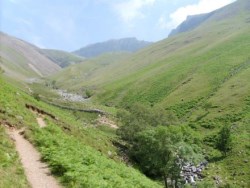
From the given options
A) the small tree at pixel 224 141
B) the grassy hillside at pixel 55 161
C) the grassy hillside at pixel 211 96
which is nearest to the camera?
the grassy hillside at pixel 55 161

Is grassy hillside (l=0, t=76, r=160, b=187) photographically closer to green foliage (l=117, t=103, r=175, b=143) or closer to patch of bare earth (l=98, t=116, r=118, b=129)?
green foliage (l=117, t=103, r=175, b=143)

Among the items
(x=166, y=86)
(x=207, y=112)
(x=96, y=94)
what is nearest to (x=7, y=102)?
(x=207, y=112)

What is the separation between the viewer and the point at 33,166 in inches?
1028

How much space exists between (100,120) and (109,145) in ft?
96.4

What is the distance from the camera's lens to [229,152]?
2603 inches

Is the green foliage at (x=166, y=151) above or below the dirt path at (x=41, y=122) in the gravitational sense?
below

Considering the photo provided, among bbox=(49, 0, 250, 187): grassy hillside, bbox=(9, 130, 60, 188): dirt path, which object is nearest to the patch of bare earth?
bbox=(49, 0, 250, 187): grassy hillside

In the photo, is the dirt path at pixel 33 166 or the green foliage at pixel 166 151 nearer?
the dirt path at pixel 33 166

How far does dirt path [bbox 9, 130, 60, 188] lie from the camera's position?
76.8 ft

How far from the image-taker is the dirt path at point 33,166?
23.4 metres

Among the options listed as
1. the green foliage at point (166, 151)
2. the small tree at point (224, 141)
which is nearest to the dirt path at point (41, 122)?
the green foliage at point (166, 151)

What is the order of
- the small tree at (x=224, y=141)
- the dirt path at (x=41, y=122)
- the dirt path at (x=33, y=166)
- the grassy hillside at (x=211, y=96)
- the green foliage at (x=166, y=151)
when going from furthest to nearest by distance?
1. the small tree at (x=224, y=141)
2. the grassy hillside at (x=211, y=96)
3. the green foliage at (x=166, y=151)
4. the dirt path at (x=41, y=122)
5. the dirt path at (x=33, y=166)

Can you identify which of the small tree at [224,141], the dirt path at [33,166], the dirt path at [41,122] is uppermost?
the dirt path at [41,122]

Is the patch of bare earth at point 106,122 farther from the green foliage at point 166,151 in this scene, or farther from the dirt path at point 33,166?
the dirt path at point 33,166
